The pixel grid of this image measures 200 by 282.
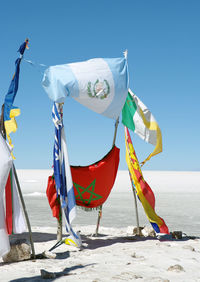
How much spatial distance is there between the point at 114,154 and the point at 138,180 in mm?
742

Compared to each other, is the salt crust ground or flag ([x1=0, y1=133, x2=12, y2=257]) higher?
flag ([x1=0, y1=133, x2=12, y2=257])

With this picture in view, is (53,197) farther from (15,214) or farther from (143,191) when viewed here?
(143,191)

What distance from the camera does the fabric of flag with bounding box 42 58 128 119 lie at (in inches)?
245

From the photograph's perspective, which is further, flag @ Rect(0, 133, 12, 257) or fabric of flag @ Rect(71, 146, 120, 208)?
fabric of flag @ Rect(71, 146, 120, 208)

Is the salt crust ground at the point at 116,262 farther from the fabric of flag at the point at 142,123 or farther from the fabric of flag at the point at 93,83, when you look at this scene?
the fabric of flag at the point at 93,83

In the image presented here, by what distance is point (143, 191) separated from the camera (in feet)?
24.8

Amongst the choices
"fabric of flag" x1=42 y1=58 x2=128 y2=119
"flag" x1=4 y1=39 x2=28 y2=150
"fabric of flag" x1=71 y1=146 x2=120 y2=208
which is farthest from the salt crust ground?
"fabric of flag" x1=42 y1=58 x2=128 y2=119

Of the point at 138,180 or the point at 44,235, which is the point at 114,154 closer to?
the point at 138,180

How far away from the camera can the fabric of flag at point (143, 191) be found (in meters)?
7.38

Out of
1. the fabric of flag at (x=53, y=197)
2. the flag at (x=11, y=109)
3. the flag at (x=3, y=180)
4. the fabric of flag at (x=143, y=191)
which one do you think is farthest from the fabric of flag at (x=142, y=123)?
the flag at (x=3, y=180)

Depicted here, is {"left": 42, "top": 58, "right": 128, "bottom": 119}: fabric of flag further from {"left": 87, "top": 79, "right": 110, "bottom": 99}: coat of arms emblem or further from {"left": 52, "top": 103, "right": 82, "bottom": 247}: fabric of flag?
{"left": 52, "top": 103, "right": 82, "bottom": 247}: fabric of flag

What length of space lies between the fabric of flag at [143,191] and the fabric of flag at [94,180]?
1.54ft

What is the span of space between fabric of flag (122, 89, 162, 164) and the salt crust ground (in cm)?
182

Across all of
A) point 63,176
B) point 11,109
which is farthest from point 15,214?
point 11,109
